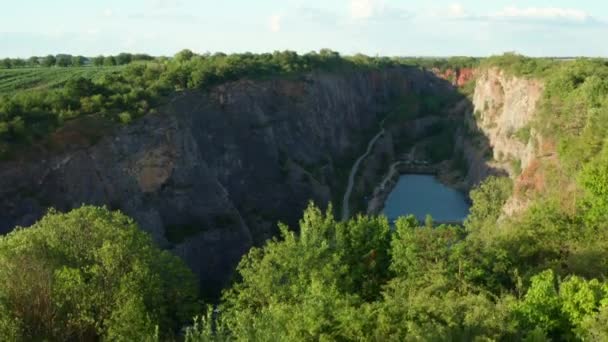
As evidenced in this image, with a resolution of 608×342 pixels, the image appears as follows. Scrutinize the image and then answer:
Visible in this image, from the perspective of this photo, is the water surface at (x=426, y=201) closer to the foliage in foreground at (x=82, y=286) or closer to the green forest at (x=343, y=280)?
the green forest at (x=343, y=280)

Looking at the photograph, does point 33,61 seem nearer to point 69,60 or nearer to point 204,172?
point 69,60

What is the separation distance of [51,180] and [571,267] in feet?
78.9

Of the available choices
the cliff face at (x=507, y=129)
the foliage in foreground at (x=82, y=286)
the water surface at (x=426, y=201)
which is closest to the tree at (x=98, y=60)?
the water surface at (x=426, y=201)

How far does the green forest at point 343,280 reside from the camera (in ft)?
44.3

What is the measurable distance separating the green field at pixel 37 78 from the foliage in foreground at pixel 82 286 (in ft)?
99.5

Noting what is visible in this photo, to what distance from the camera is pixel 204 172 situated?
39594 mm

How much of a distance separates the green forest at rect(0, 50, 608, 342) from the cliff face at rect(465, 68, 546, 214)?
10.8m

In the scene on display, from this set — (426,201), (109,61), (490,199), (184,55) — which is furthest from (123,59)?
(490,199)

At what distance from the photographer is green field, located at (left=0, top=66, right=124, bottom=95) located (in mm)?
47281

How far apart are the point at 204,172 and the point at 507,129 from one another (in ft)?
98.3

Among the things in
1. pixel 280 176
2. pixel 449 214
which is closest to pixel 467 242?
pixel 280 176

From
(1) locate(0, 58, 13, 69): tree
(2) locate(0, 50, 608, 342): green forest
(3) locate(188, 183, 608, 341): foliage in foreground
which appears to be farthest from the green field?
(3) locate(188, 183, 608, 341): foliage in foreground

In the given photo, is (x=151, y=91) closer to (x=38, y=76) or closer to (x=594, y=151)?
(x=38, y=76)

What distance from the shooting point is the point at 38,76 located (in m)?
52.1
